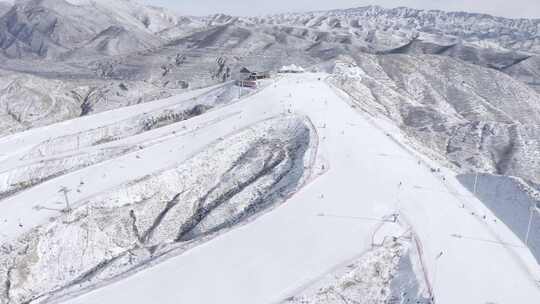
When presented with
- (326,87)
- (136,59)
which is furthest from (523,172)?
(136,59)

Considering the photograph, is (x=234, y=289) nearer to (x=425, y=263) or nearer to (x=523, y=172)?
(x=425, y=263)

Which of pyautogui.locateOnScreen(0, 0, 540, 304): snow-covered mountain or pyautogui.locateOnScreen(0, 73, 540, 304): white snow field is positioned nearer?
pyautogui.locateOnScreen(0, 73, 540, 304): white snow field

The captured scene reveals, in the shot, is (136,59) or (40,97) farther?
(136,59)

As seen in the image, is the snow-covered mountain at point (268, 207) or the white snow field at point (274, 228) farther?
the snow-covered mountain at point (268, 207)

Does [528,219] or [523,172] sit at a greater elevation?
[528,219]

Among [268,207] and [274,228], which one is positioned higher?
[274,228]

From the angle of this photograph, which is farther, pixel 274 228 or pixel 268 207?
pixel 268 207

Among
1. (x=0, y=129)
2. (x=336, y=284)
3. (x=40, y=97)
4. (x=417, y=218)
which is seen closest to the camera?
(x=336, y=284)

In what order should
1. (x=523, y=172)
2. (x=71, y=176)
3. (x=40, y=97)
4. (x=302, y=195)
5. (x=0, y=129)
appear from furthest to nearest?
(x=40, y=97), (x=0, y=129), (x=523, y=172), (x=71, y=176), (x=302, y=195)
